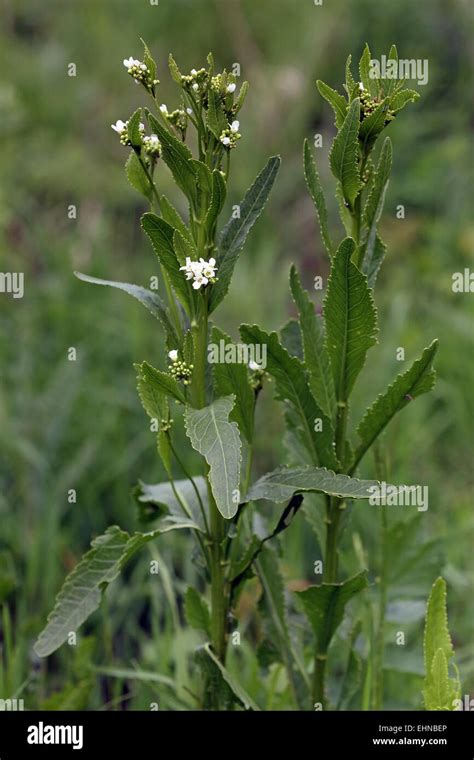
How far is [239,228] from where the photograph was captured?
166 cm

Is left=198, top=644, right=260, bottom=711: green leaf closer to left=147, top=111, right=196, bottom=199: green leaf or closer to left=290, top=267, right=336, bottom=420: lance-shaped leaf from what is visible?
left=290, top=267, right=336, bottom=420: lance-shaped leaf

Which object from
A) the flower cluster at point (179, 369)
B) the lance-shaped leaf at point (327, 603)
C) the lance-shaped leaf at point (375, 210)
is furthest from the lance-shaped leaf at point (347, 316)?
the lance-shaped leaf at point (327, 603)

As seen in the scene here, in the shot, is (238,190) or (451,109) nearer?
(238,190)

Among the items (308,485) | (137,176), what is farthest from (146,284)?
(308,485)

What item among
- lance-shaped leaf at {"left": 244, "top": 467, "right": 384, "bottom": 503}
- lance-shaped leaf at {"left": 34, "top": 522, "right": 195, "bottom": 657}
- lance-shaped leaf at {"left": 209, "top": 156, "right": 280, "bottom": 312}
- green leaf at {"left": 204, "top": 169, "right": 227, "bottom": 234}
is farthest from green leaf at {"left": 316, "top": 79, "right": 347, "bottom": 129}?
lance-shaped leaf at {"left": 34, "top": 522, "right": 195, "bottom": 657}

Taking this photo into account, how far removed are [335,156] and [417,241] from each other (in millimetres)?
3162

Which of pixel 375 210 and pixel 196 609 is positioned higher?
pixel 375 210

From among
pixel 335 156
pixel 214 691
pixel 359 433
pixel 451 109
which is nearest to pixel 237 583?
pixel 214 691

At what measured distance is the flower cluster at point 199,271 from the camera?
157 centimetres

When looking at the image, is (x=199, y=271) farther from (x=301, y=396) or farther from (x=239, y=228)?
(x=301, y=396)

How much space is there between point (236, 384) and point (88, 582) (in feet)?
1.37

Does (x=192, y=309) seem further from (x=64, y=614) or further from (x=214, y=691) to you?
(x=214, y=691)

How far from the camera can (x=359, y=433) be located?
1.70 metres

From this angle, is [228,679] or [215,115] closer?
[215,115]
